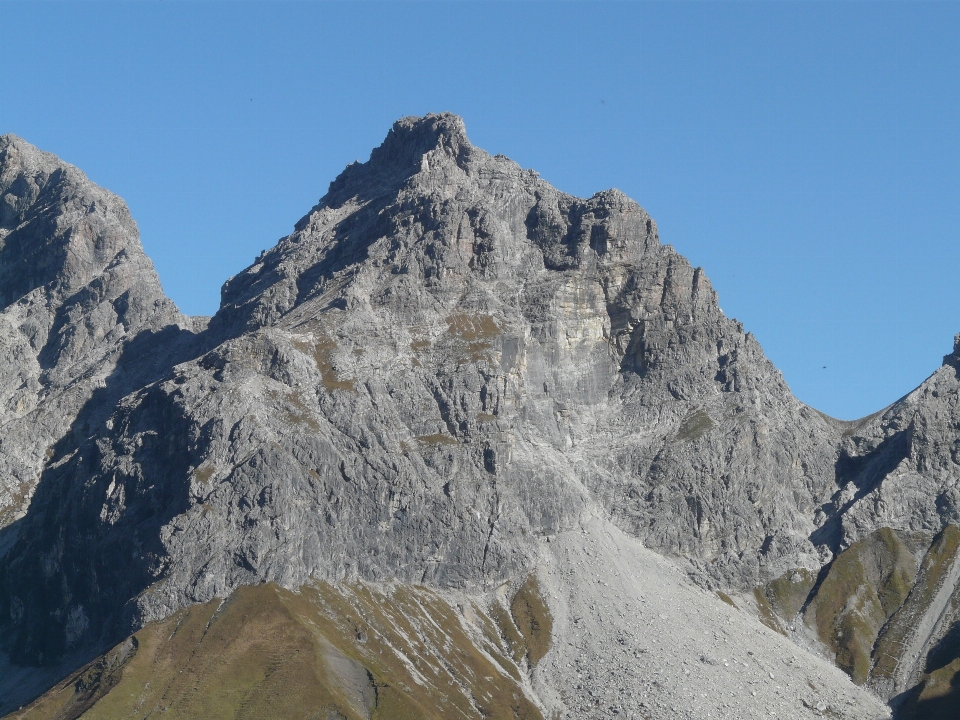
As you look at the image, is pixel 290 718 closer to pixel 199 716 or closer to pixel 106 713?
pixel 199 716

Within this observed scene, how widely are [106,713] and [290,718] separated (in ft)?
78.8

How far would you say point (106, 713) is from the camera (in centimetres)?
19975

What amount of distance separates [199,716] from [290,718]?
1190 cm

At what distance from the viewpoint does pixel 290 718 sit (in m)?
199

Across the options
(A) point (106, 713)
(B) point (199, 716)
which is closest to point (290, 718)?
(B) point (199, 716)

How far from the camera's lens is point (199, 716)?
200 m

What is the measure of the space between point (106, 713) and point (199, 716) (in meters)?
12.1
